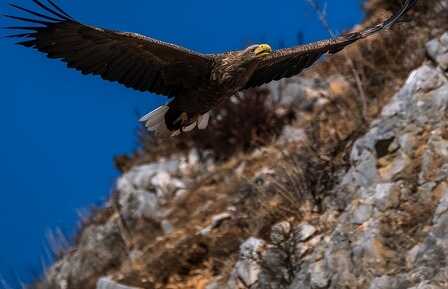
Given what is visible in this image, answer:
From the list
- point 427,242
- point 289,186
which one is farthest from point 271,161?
point 427,242

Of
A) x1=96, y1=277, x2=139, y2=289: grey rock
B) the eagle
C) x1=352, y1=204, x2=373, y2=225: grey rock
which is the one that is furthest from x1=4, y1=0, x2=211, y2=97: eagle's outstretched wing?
x1=96, y1=277, x2=139, y2=289: grey rock

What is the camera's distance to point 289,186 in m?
10.6

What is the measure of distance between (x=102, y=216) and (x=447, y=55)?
7.39 m

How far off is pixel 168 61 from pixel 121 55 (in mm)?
424

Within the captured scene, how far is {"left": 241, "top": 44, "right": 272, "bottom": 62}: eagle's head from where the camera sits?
7.53 metres

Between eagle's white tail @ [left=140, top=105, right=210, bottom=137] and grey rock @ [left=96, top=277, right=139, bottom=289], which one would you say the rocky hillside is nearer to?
grey rock @ [left=96, top=277, right=139, bottom=289]

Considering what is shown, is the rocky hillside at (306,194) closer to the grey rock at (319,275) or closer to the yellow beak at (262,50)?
the grey rock at (319,275)

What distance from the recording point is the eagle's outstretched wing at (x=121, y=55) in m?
7.42

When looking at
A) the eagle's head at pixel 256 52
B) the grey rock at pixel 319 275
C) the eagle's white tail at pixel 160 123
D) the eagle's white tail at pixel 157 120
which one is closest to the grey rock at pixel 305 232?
the grey rock at pixel 319 275

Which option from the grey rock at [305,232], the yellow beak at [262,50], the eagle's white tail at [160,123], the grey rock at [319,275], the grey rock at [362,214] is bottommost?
the grey rock at [319,275]

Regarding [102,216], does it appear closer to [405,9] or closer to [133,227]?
[133,227]

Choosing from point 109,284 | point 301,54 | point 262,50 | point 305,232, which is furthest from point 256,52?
point 109,284

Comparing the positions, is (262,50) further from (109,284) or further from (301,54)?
(109,284)

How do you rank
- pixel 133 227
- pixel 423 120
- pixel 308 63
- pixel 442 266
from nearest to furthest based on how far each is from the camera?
1. pixel 442 266
2. pixel 308 63
3. pixel 423 120
4. pixel 133 227
